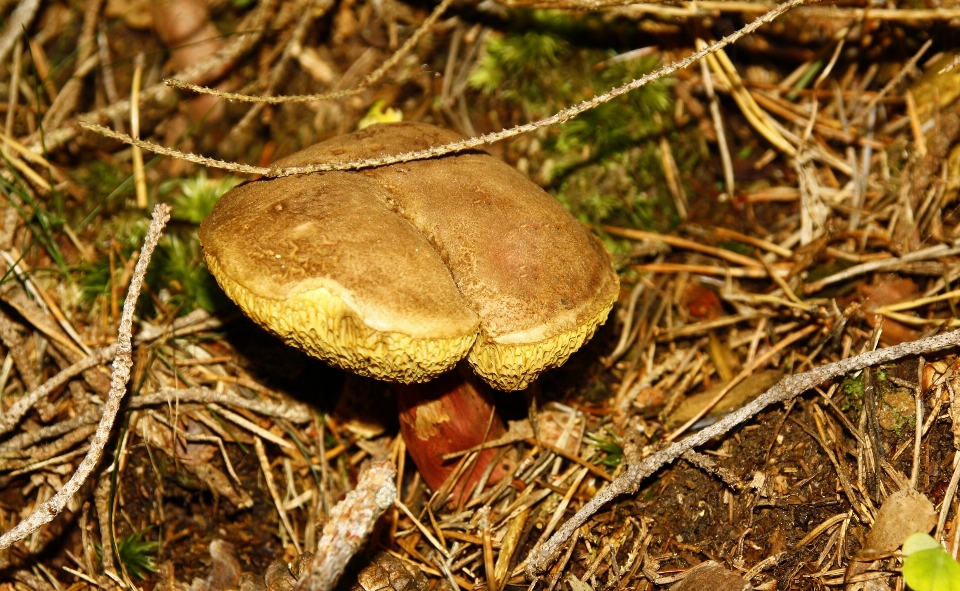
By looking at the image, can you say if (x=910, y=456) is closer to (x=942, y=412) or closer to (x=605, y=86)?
(x=942, y=412)

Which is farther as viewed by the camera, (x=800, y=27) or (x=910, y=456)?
(x=800, y=27)

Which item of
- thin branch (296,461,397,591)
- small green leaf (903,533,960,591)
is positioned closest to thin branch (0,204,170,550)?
thin branch (296,461,397,591)

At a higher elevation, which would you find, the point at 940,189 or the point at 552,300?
the point at 552,300

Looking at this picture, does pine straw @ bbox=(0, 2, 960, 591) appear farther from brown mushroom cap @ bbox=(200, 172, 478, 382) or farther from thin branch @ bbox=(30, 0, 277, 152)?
brown mushroom cap @ bbox=(200, 172, 478, 382)

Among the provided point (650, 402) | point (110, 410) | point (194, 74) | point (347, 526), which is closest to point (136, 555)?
point (110, 410)

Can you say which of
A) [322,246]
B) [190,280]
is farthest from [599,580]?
[190,280]

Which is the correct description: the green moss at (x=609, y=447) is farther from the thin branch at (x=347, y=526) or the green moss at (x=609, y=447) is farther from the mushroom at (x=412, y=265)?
the thin branch at (x=347, y=526)
